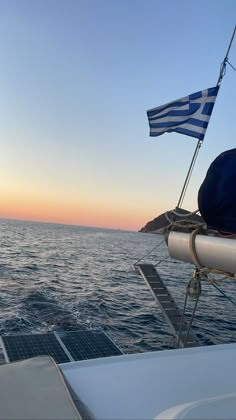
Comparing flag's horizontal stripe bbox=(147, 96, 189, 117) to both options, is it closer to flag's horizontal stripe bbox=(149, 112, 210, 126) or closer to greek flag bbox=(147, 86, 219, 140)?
greek flag bbox=(147, 86, 219, 140)

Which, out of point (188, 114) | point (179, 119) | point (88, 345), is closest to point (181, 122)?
point (179, 119)

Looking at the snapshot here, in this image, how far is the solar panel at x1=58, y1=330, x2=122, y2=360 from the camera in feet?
23.9

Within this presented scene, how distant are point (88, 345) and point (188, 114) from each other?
5.35 metres

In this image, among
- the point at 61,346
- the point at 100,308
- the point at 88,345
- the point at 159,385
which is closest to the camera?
the point at 159,385

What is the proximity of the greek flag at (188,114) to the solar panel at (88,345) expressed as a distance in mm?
4785

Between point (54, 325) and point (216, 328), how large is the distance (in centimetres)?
623

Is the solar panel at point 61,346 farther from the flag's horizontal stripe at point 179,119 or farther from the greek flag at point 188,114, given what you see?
the flag's horizontal stripe at point 179,119

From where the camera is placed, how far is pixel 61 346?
24.8 ft

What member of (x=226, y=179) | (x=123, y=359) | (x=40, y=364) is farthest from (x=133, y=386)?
(x=226, y=179)

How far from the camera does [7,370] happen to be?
8.75 feet

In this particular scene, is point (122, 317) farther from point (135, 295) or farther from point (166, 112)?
point (166, 112)

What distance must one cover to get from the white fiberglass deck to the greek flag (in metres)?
4.36

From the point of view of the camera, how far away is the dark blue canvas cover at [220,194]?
3184 mm

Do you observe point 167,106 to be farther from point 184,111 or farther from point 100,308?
point 100,308
